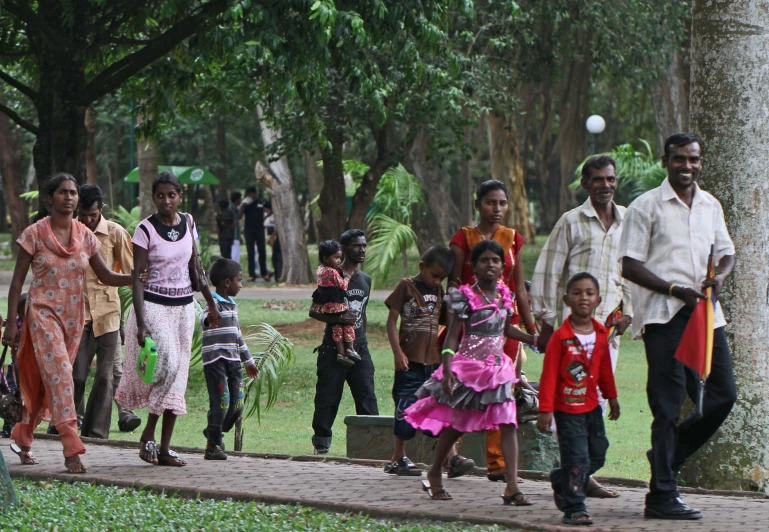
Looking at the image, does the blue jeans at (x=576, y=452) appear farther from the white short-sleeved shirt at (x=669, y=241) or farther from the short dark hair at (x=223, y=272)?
the short dark hair at (x=223, y=272)

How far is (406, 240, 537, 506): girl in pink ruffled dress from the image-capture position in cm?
671

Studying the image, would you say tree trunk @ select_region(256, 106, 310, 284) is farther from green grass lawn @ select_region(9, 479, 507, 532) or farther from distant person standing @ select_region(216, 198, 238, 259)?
green grass lawn @ select_region(9, 479, 507, 532)

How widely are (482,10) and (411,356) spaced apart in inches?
478

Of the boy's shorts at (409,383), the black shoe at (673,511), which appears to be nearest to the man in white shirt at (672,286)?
the black shoe at (673,511)

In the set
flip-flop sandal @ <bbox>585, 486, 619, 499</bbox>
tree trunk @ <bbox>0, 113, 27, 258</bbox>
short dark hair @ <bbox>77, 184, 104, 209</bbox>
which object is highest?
tree trunk @ <bbox>0, 113, 27, 258</bbox>

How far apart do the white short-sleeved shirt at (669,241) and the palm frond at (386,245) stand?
11950mm

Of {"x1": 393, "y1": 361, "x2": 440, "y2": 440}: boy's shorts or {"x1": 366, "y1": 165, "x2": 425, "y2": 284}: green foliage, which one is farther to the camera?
{"x1": 366, "y1": 165, "x2": 425, "y2": 284}: green foliage

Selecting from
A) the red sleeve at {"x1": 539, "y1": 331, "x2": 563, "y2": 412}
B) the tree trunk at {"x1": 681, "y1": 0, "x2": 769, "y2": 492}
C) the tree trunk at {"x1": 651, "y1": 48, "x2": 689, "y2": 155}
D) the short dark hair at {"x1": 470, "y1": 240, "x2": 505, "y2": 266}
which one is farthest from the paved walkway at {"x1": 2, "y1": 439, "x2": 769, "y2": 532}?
the tree trunk at {"x1": 651, "y1": 48, "x2": 689, "y2": 155}

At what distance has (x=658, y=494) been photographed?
20.5ft

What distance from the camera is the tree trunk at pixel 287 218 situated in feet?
86.2

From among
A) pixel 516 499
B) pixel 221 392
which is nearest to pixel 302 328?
pixel 221 392

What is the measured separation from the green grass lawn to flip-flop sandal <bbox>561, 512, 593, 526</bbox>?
A: 0.36 m

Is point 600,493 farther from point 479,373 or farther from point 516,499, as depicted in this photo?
point 479,373

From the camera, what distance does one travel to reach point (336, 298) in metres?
9.36
